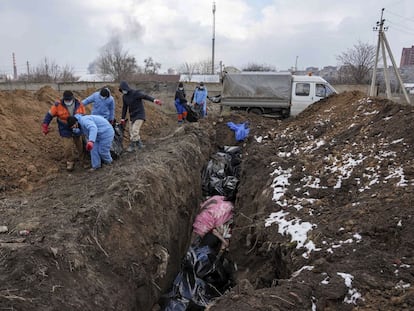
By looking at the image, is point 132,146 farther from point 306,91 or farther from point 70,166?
point 306,91

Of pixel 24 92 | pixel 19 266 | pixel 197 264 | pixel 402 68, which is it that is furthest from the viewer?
pixel 402 68

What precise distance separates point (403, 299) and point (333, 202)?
2.14 m

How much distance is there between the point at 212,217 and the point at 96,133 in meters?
2.42

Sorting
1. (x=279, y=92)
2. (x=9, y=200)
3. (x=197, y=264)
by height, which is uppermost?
(x=279, y=92)

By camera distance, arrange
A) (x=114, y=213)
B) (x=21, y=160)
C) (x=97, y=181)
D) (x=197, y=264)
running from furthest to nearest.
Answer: (x=21, y=160)
(x=97, y=181)
(x=197, y=264)
(x=114, y=213)

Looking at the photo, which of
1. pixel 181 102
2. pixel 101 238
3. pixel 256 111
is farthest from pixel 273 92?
pixel 101 238

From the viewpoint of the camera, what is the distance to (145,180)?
538 centimetres

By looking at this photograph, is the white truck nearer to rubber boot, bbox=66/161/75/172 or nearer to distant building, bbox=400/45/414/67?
rubber boot, bbox=66/161/75/172

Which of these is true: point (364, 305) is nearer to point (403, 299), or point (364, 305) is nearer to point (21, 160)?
point (403, 299)

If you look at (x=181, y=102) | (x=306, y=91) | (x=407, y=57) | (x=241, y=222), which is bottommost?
(x=241, y=222)

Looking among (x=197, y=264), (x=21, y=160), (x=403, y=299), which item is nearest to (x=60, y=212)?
(x=197, y=264)

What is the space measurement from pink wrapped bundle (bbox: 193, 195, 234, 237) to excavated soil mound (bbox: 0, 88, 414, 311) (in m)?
0.25

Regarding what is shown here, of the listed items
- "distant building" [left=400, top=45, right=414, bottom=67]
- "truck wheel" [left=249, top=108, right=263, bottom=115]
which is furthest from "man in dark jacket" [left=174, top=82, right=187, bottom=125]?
"distant building" [left=400, top=45, right=414, bottom=67]

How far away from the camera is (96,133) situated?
19.9ft
